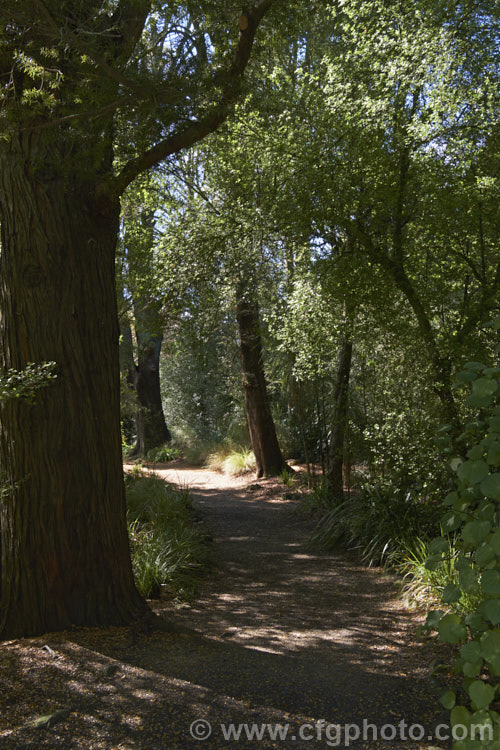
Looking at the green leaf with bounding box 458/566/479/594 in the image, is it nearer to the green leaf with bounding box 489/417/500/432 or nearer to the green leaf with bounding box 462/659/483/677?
the green leaf with bounding box 462/659/483/677

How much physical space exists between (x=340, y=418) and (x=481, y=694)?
21.2ft

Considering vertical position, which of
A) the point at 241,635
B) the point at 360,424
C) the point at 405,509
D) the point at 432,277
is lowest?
the point at 241,635

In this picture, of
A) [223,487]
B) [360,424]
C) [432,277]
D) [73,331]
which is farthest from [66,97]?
[223,487]

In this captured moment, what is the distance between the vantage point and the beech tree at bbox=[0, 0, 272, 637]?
3959 mm

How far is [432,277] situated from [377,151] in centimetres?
136

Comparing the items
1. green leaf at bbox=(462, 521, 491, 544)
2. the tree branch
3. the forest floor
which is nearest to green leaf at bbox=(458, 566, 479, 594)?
green leaf at bbox=(462, 521, 491, 544)

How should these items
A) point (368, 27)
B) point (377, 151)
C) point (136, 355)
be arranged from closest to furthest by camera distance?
point (377, 151), point (368, 27), point (136, 355)

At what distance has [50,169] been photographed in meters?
4.21

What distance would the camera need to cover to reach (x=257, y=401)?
12.9 m

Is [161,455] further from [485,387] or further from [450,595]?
[485,387]

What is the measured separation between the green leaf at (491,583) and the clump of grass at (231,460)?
1254cm

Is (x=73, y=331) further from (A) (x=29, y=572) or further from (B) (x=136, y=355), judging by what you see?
(B) (x=136, y=355)

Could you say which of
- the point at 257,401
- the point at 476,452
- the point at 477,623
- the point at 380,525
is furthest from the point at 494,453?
the point at 257,401

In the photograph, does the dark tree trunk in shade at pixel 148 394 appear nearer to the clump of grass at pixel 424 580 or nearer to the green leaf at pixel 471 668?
the clump of grass at pixel 424 580
